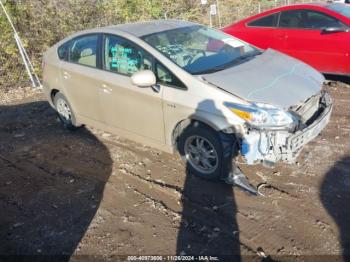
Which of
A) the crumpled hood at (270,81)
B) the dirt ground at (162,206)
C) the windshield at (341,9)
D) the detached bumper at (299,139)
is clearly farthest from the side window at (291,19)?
the detached bumper at (299,139)

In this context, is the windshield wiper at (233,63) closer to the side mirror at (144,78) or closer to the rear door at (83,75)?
the side mirror at (144,78)

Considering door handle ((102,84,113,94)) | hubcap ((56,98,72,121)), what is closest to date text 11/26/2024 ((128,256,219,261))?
door handle ((102,84,113,94))

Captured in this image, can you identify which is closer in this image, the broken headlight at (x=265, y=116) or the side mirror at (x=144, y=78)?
the broken headlight at (x=265, y=116)

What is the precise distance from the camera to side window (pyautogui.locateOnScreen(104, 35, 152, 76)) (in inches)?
191

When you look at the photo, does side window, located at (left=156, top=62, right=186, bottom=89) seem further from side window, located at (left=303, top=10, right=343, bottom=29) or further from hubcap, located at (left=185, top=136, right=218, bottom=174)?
side window, located at (left=303, top=10, right=343, bottom=29)

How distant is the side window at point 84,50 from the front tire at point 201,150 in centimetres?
184

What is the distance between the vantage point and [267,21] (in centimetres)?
805

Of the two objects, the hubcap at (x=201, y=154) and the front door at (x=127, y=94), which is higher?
A: the front door at (x=127, y=94)

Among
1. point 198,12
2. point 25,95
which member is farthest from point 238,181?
point 198,12

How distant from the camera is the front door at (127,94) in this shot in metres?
4.80

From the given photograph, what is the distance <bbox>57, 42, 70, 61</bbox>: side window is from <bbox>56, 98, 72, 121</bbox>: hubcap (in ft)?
2.29

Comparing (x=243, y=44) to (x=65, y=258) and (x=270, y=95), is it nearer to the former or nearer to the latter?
(x=270, y=95)

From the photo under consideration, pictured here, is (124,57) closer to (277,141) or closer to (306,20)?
(277,141)

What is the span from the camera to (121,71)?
16.8 ft
